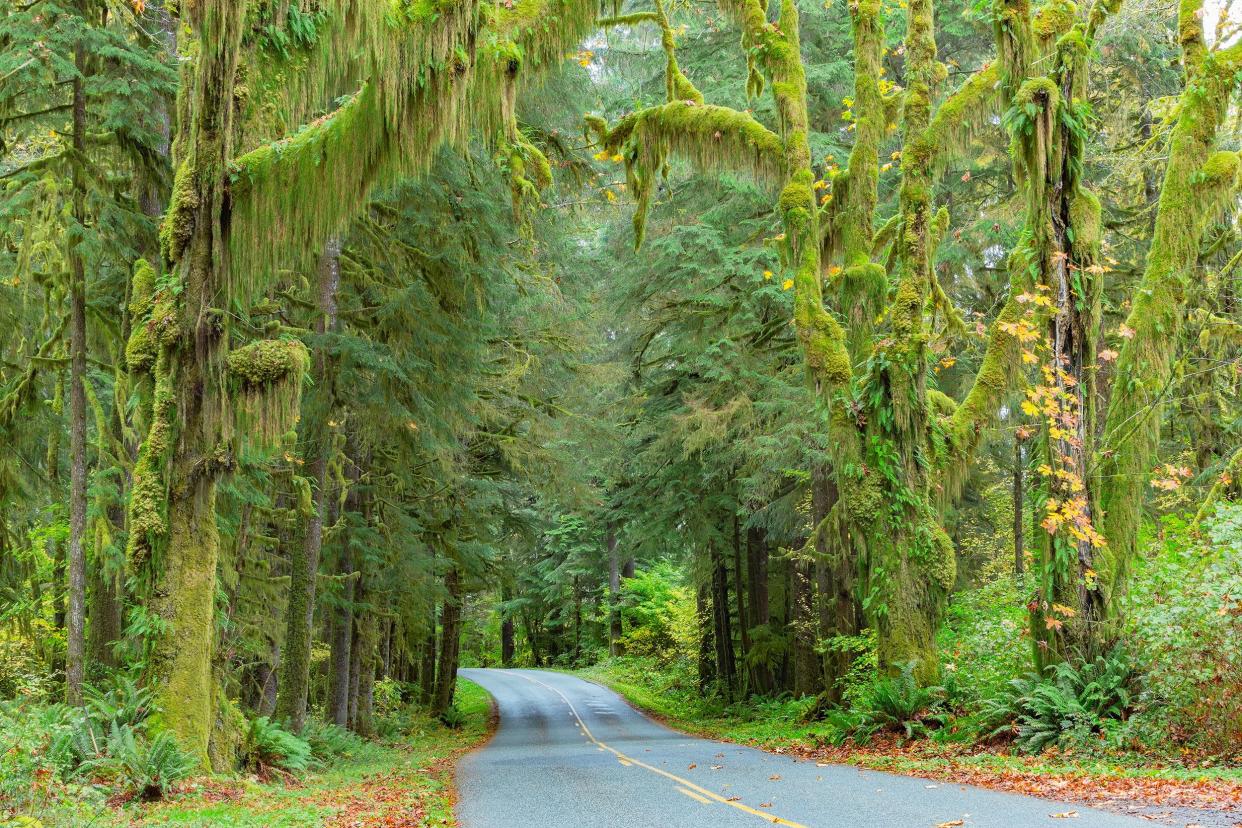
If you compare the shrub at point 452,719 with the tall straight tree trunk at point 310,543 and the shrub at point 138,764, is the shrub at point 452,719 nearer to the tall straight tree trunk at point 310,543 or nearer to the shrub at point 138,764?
the tall straight tree trunk at point 310,543

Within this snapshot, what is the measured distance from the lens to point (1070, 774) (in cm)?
932

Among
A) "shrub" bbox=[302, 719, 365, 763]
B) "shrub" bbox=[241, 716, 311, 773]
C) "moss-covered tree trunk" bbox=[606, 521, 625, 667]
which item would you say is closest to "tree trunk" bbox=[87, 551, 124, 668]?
"shrub" bbox=[241, 716, 311, 773]

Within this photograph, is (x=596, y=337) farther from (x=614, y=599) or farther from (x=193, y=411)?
(x=614, y=599)

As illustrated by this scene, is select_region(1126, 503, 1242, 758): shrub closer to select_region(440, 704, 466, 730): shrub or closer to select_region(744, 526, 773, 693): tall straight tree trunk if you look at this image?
select_region(744, 526, 773, 693): tall straight tree trunk

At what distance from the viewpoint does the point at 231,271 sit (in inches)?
422

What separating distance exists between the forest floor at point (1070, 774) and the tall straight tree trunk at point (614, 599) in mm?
26813

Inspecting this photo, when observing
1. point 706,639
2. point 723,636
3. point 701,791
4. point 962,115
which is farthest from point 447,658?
point 962,115

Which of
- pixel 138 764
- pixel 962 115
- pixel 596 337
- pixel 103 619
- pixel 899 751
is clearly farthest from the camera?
pixel 596 337

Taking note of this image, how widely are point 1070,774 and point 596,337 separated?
15.8 m

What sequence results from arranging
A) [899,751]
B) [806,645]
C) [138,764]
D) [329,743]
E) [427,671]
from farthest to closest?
[427,671] < [806,645] < [329,743] < [899,751] < [138,764]

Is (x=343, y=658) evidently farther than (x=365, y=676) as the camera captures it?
No

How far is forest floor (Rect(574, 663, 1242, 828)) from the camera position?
7.10 m

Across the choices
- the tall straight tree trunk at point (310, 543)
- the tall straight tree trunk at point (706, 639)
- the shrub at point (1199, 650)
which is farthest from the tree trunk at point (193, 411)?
the tall straight tree trunk at point (706, 639)

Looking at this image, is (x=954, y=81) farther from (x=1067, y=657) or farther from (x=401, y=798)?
(x=401, y=798)
